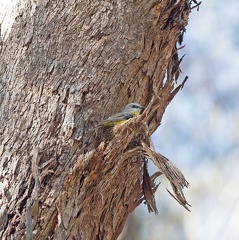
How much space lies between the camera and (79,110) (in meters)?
2.18

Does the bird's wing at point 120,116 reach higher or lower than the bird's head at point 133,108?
lower

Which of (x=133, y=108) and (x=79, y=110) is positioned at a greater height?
(x=133, y=108)

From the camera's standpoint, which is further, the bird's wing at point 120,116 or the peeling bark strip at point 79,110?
the bird's wing at point 120,116

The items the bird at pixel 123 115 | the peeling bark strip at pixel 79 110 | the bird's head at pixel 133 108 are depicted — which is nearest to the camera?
the peeling bark strip at pixel 79 110

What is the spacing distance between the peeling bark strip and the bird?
0.04 metres

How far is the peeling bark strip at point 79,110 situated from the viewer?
204 centimetres

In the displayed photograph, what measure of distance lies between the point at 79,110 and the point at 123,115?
178mm

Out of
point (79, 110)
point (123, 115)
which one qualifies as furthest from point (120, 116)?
point (79, 110)

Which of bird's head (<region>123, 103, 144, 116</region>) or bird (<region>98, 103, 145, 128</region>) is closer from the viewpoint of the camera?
bird (<region>98, 103, 145, 128</region>)

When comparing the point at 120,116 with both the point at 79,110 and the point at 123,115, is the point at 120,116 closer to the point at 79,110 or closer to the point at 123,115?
the point at 123,115

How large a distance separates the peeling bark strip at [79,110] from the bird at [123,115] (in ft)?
0.12

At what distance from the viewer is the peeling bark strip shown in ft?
6.70

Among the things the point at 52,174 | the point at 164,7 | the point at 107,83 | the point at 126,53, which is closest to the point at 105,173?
the point at 52,174

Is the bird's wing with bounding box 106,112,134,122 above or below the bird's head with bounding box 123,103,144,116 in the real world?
below
